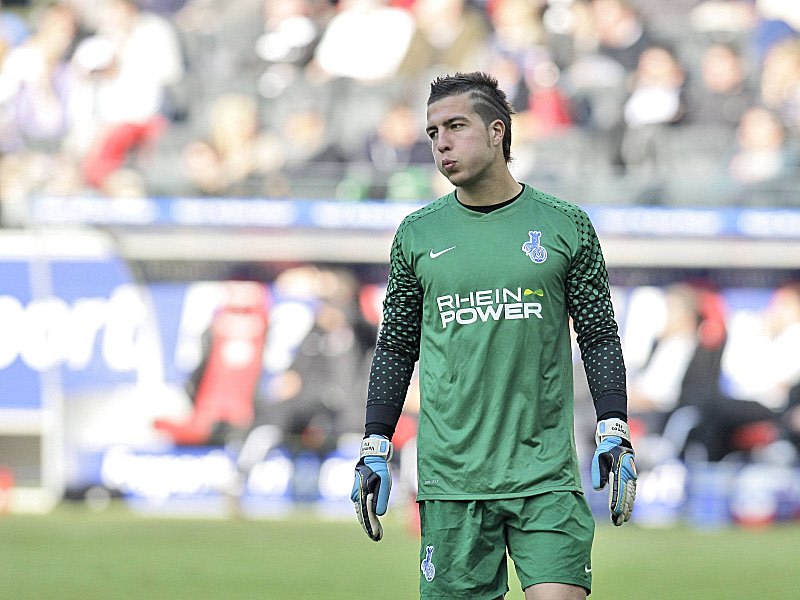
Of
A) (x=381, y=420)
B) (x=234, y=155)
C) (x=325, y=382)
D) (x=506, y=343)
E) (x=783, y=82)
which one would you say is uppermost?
(x=783, y=82)

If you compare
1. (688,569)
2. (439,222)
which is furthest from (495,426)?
(688,569)

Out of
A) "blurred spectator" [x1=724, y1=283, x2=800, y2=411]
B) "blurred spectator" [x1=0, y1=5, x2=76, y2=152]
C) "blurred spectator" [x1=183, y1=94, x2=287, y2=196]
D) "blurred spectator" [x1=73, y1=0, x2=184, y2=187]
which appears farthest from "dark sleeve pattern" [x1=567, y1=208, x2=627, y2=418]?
"blurred spectator" [x1=0, y1=5, x2=76, y2=152]

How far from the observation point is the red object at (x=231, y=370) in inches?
549

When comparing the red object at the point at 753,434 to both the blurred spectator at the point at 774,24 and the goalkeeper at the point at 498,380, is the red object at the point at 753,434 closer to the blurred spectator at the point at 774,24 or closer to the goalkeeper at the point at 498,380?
the blurred spectator at the point at 774,24

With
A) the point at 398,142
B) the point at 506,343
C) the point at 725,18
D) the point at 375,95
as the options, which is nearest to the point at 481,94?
the point at 506,343

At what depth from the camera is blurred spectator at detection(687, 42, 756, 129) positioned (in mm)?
15180

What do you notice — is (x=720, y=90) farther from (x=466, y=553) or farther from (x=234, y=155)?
(x=466, y=553)

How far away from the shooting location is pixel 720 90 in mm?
15438

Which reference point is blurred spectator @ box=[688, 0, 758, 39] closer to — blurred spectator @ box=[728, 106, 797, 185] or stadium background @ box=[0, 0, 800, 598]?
stadium background @ box=[0, 0, 800, 598]

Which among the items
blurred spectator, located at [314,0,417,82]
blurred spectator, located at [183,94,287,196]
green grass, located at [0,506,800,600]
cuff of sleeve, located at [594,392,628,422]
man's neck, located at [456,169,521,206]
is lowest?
green grass, located at [0,506,800,600]

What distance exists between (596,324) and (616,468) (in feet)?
1.45

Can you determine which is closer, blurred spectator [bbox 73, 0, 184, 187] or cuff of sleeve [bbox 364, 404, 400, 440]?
cuff of sleeve [bbox 364, 404, 400, 440]

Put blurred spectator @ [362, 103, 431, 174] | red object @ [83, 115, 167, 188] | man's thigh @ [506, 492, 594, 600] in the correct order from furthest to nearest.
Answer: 1. blurred spectator @ [362, 103, 431, 174]
2. red object @ [83, 115, 167, 188]
3. man's thigh @ [506, 492, 594, 600]

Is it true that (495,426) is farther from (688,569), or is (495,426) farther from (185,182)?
(185,182)
